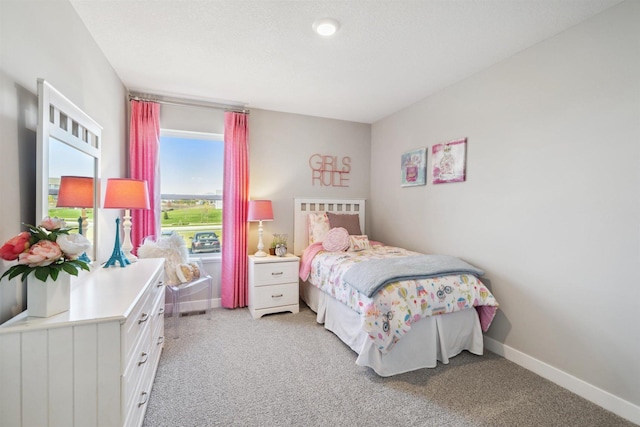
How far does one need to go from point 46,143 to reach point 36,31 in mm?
557

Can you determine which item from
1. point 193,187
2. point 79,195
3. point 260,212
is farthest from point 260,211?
point 79,195

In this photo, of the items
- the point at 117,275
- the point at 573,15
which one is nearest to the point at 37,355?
the point at 117,275

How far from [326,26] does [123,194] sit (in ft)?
6.48

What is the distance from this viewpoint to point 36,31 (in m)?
1.39

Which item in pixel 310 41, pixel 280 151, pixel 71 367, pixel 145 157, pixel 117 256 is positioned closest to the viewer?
pixel 71 367

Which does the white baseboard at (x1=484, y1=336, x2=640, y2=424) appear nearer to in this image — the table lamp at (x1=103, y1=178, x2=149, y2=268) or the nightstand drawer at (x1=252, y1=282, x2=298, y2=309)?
the nightstand drawer at (x1=252, y1=282, x2=298, y2=309)

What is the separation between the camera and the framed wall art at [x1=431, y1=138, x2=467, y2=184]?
279 cm

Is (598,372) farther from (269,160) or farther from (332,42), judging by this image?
(269,160)

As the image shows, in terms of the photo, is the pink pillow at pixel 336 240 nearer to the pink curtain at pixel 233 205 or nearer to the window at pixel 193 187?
the pink curtain at pixel 233 205

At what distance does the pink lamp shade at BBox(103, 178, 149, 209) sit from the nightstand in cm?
135

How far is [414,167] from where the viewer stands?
3.40 m

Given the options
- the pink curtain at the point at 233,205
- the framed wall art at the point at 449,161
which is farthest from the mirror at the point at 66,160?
the framed wall art at the point at 449,161

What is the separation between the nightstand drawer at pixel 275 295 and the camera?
3.19 m

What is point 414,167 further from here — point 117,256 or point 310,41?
point 117,256
